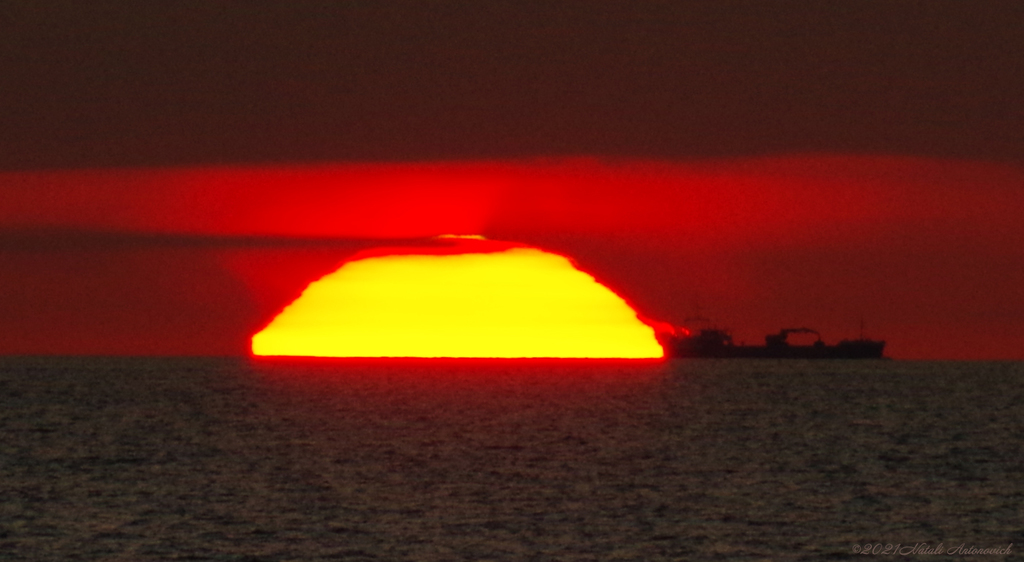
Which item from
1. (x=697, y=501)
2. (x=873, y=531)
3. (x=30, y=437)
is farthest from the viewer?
(x=30, y=437)

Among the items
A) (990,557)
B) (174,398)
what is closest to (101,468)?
(990,557)

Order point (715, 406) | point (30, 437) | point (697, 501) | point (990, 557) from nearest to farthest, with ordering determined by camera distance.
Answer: point (990, 557) < point (697, 501) < point (30, 437) < point (715, 406)

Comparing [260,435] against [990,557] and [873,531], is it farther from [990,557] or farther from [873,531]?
[990,557]

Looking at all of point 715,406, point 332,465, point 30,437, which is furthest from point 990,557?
point 715,406

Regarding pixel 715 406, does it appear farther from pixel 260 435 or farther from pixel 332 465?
pixel 332 465

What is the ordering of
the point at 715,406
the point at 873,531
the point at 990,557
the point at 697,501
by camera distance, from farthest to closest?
the point at 715,406 < the point at 697,501 < the point at 873,531 < the point at 990,557

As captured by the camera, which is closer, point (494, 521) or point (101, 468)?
point (494, 521)
